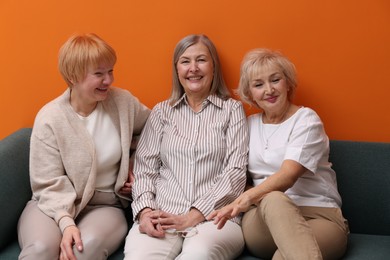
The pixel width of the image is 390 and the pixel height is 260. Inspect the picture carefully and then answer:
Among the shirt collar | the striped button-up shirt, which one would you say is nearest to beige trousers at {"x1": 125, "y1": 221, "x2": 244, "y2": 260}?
the striped button-up shirt

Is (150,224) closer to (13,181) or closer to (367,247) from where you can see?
(13,181)

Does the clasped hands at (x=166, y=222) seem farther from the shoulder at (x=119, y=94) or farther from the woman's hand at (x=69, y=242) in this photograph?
the shoulder at (x=119, y=94)

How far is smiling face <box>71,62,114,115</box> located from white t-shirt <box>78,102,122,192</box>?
47 millimetres

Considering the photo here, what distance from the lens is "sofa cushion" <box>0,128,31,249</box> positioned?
7.22ft

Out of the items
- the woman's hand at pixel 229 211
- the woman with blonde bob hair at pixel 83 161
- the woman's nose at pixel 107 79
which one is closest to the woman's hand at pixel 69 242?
the woman with blonde bob hair at pixel 83 161

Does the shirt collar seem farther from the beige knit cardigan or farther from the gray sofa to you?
the gray sofa

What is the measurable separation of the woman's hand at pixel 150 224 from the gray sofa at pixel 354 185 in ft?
1.78

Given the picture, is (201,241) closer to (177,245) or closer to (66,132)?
(177,245)

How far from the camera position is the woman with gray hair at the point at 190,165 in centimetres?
207

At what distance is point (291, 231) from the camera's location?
1808 mm

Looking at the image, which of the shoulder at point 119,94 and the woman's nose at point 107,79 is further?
the shoulder at point 119,94

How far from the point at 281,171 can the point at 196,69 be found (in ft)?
2.04

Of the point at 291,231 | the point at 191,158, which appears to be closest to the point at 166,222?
the point at 191,158

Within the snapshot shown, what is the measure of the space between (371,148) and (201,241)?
904 mm
